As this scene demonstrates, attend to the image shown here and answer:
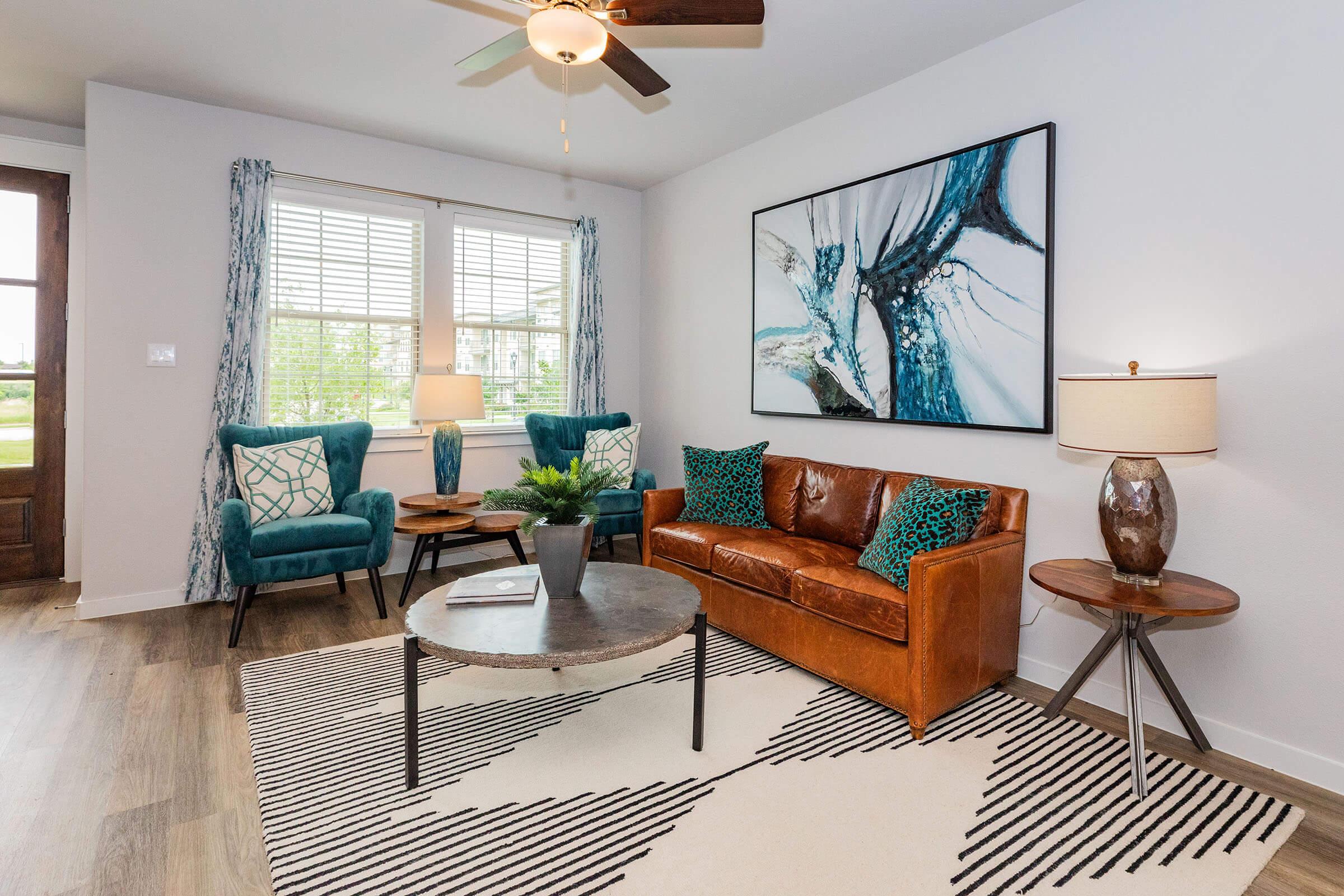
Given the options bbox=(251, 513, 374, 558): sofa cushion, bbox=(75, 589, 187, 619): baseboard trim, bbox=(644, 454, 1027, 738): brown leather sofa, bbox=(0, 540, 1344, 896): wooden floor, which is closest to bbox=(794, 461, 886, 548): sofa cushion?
bbox=(644, 454, 1027, 738): brown leather sofa

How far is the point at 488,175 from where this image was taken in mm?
5062

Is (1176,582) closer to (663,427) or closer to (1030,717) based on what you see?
(1030,717)

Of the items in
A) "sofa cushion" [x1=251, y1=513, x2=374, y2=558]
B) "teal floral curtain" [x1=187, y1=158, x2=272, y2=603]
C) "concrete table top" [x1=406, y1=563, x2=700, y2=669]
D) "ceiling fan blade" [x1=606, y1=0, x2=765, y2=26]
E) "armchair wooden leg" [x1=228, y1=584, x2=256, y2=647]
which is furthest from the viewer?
"teal floral curtain" [x1=187, y1=158, x2=272, y2=603]

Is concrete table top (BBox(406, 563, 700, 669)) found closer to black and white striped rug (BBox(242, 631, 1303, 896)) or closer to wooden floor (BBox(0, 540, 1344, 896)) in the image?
black and white striped rug (BBox(242, 631, 1303, 896))

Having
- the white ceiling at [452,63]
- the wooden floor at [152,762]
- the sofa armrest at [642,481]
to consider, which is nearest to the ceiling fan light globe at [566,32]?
the white ceiling at [452,63]

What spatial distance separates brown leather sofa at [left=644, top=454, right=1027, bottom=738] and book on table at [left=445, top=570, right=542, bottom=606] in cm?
109

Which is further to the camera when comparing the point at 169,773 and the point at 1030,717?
the point at 1030,717

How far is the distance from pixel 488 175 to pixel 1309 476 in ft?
16.2

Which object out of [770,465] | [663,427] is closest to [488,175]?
[663,427]

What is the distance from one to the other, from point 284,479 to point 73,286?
7.02ft

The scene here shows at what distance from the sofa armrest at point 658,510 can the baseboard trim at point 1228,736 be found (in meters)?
2.01

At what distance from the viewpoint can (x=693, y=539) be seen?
364cm

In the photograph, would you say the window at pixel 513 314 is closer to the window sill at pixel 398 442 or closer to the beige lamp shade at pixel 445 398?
the window sill at pixel 398 442

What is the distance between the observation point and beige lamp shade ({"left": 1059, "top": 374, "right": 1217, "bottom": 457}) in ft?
7.14
